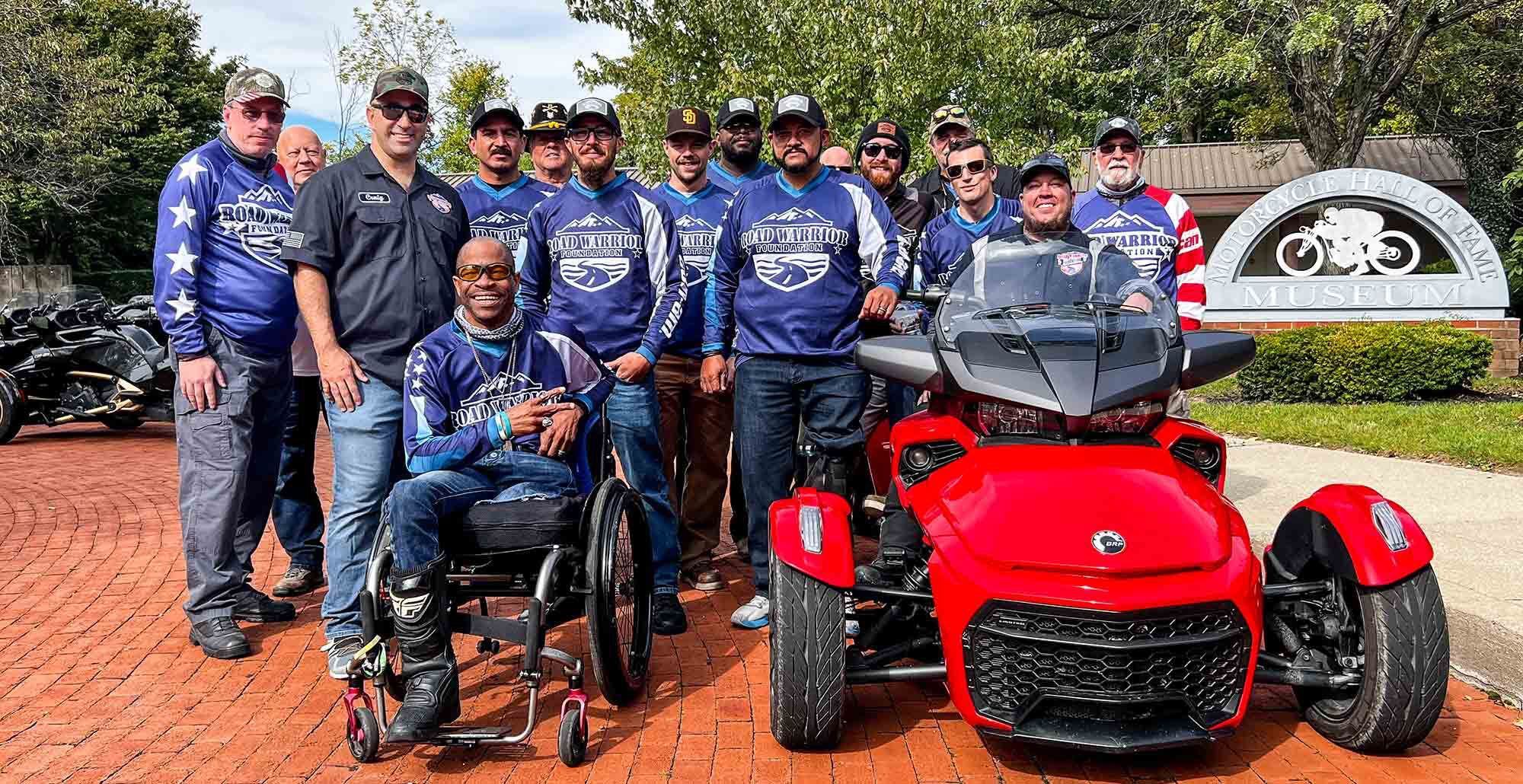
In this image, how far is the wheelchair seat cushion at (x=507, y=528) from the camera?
3.50 metres

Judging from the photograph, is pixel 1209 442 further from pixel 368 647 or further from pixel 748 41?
pixel 748 41

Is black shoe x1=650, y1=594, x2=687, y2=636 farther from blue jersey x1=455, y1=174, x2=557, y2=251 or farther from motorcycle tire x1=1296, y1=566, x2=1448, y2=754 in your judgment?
motorcycle tire x1=1296, y1=566, x2=1448, y2=754

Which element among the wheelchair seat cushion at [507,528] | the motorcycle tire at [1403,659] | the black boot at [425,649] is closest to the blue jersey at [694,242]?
the wheelchair seat cushion at [507,528]

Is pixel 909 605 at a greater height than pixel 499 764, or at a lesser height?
greater

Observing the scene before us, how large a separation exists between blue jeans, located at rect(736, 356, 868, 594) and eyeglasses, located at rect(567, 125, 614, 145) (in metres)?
1.19

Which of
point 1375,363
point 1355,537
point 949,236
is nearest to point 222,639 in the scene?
point 949,236

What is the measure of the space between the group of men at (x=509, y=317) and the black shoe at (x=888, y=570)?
0.02 metres

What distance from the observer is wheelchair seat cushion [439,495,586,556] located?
138 inches

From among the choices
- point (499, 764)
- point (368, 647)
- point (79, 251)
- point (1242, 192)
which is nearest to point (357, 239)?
point (368, 647)

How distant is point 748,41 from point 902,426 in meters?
14.6

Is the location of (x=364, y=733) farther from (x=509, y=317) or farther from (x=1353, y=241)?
(x=1353, y=241)

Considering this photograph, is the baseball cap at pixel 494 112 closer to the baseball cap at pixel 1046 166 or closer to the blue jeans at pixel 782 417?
the blue jeans at pixel 782 417

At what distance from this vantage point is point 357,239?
4.22 m

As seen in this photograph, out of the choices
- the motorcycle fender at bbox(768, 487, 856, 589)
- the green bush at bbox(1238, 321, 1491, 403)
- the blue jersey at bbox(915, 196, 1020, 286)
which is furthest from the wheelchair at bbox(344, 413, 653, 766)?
the green bush at bbox(1238, 321, 1491, 403)
